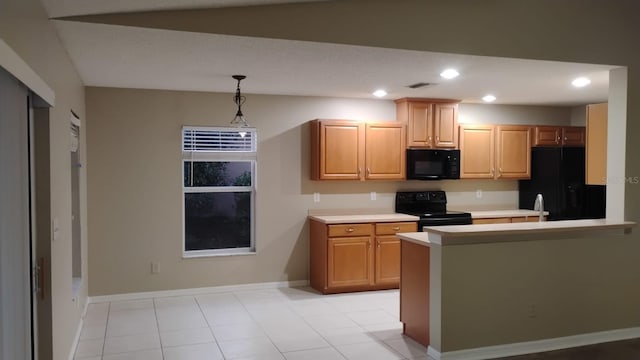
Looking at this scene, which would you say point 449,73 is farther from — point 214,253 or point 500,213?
point 214,253

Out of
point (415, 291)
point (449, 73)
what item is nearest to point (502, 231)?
point (415, 291)

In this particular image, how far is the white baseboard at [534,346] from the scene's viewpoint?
3.84m

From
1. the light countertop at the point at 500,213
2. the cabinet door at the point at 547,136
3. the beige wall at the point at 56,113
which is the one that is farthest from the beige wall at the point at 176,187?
the cabinet door at the point at 547,136

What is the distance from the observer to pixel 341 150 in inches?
237

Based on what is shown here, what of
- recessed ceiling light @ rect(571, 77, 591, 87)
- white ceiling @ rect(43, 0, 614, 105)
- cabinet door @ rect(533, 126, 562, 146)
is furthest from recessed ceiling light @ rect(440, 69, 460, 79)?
cabinet door @ rect(533, 126, 562, 146)

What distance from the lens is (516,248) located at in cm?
402

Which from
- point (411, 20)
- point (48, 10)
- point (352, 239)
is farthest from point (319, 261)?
point (48, 10)

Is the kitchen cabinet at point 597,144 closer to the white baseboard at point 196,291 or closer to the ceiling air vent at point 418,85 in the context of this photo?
the ceiling air vent at point 418,85

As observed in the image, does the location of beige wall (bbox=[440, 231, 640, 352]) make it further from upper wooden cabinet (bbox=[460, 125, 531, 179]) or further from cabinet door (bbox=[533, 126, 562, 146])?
cabinet door (bbox=[533, 126, 562, 146])

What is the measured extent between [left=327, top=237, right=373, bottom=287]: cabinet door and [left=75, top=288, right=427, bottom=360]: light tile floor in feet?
0.56

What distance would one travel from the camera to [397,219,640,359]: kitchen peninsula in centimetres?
384

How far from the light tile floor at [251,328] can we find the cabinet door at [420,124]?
1.84 metres

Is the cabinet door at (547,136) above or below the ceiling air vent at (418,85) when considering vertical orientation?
below

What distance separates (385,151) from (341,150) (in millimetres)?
552
